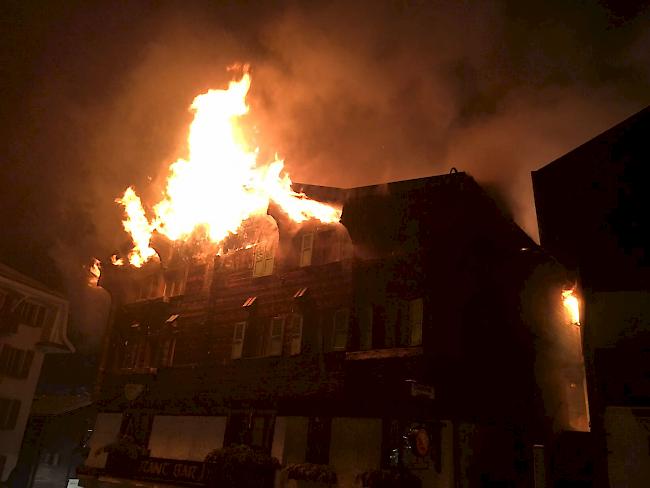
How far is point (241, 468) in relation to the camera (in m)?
17.5

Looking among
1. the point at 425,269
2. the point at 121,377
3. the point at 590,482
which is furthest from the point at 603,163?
the point at 121,377

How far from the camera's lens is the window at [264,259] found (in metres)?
22.1

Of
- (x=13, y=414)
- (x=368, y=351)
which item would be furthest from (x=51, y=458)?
(x=368, y=351)

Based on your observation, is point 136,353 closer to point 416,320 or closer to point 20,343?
point 20,343

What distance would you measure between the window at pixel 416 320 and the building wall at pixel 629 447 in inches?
220

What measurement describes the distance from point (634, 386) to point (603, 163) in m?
6.52

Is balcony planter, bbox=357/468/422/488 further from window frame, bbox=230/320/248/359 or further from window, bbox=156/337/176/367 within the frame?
window, bbox=156/337/176/367

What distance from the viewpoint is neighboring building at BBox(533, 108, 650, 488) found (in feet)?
41.9

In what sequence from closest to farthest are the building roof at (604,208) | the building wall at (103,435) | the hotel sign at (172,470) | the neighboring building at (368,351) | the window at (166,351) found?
the building roof at (604,208)
the neighboring building at (368,351)
the hotel sign at (172,470)
the building wall at (103,435)
the window at (166,351)

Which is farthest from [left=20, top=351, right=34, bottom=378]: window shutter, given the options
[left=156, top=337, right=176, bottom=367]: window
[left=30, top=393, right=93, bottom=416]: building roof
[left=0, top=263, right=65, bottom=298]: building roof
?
[left=156, top=337, right=176, bottom=367]: window

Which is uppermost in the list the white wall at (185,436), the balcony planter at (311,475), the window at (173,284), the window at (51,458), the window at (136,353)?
the window at (173,284)

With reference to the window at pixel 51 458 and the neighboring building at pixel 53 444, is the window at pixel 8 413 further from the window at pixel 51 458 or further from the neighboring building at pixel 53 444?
the window at pixel 51 458

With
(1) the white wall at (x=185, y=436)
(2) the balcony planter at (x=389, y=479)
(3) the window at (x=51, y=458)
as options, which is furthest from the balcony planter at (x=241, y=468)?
(3) the window at (x=51, y=458)

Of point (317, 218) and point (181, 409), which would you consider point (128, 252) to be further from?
point (317, 218)
